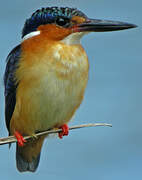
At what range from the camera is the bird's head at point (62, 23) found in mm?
2072

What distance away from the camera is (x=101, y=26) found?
2.03 meters

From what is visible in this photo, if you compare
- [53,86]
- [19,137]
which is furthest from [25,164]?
[53,86]

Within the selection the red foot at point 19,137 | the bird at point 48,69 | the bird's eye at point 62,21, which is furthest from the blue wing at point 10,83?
the bird's eye at point 62,21

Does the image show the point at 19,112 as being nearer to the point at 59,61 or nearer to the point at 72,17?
the point at 59,61

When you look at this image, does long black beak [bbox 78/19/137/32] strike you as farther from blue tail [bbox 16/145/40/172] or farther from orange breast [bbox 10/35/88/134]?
blue tail [bbox 16/145/40/172]

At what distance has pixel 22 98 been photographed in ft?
6.90

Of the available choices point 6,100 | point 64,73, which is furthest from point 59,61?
point 6,100

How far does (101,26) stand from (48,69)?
1.14 feet

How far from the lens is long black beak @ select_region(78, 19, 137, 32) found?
1.99m

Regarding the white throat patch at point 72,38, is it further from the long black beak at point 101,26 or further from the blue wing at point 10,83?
the blue wing at point 10,83

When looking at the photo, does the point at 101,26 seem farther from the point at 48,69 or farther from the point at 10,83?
the point at 10,83

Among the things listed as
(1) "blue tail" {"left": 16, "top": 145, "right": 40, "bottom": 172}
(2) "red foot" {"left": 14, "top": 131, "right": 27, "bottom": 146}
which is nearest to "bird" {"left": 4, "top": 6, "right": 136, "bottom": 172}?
(2) "red foot" {"left": 14, "top": 131, "right": 27, "bottom": 146}

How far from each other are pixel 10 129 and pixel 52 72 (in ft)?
1.68

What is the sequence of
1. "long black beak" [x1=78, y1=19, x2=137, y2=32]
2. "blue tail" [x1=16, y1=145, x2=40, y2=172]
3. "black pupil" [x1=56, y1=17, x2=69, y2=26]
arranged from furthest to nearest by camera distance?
"blue tail" [x1=16, y1=145, x2=40, y2=172] → "black pupil" [x1=56, y1=17, x2=69, y2=26] → "long black beak" [x1=78, y1=19, x2=137, y2=32]
